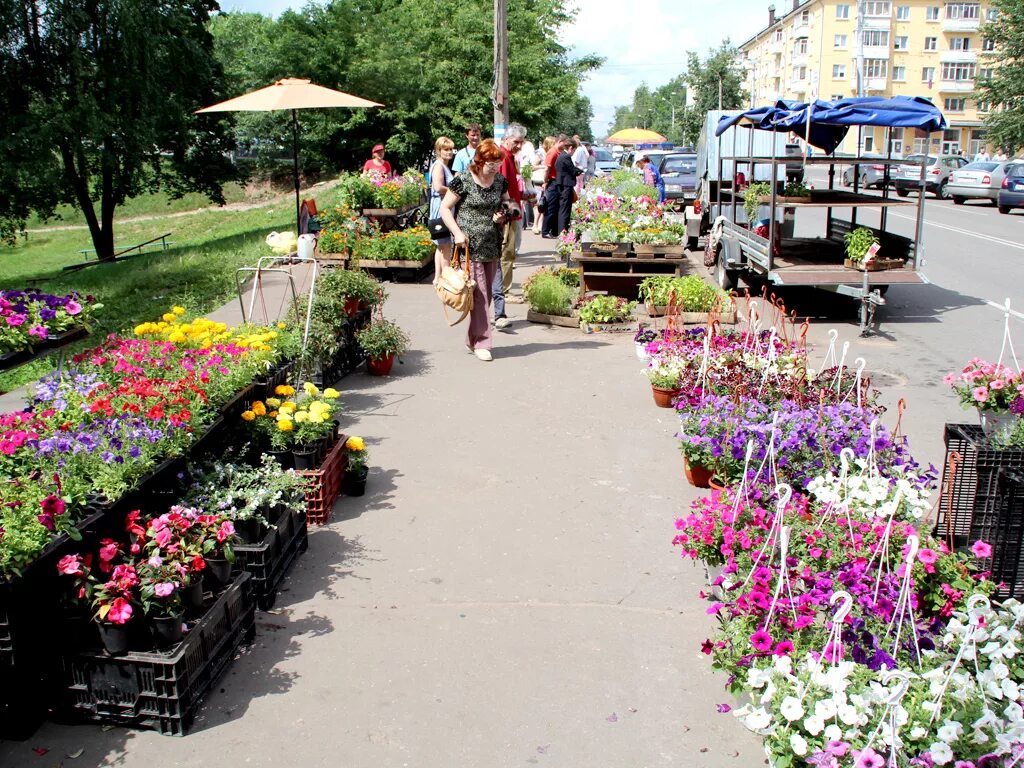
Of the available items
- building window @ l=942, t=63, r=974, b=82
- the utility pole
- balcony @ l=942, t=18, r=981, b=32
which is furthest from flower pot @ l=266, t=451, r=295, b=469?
balcony @ l=942, t=18, r=981, b=32

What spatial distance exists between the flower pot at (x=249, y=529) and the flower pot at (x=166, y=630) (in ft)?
2.96

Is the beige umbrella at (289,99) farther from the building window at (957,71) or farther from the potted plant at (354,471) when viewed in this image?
the building window at (957,71)

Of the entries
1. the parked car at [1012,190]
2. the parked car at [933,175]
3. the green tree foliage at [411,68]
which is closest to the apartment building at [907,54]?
the parked car at [933,175]

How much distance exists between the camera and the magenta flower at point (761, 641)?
3258 millimetres

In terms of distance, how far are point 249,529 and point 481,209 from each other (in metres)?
4.98

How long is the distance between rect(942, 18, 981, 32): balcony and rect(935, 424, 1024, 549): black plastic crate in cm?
8997

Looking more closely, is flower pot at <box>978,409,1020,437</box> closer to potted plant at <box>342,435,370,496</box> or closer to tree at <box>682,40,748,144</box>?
potted plant at <box>342,435,370,496</box>

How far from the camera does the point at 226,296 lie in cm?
1265

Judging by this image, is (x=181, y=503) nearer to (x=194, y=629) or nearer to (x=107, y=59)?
(x=194, y=629)

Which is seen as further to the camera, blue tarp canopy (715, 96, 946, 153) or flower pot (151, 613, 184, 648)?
blue tarp canopy (715, 96, 946, 153)

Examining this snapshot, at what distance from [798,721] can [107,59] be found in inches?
1002

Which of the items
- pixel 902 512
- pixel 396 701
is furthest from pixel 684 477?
pixel 396 701

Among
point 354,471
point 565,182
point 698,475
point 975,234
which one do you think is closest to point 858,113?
point 698,475

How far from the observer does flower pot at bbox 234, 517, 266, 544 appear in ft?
14.9
